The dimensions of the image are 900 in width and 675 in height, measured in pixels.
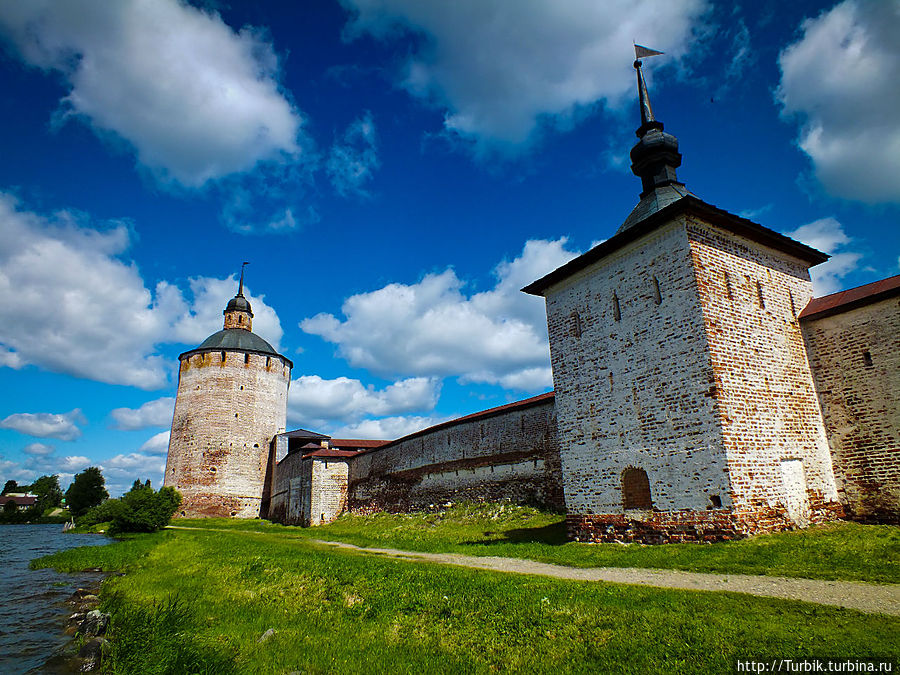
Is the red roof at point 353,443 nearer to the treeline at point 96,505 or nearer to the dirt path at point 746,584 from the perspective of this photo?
the treeline at point 96,505

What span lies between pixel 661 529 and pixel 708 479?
1493 mm

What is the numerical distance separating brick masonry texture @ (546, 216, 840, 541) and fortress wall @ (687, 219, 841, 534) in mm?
32

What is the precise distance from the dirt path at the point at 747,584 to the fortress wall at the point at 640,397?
2526 mm

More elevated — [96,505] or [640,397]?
[640,397]

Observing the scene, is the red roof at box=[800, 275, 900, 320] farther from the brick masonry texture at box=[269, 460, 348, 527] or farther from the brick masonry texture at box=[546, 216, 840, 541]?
the brick masonry texture at box=[269, 460, 348, 527]

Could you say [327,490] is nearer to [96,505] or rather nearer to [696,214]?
[696,214]

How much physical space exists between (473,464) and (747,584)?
46.3ft

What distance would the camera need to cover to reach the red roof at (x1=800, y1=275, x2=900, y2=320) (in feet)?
33.4

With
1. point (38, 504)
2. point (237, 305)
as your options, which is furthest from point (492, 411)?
point (38, 504)

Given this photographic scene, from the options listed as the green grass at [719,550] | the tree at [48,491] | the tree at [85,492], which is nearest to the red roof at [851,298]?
the green grass at [719,550]

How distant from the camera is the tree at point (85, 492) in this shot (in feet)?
188

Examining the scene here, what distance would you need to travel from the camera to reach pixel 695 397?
977cm

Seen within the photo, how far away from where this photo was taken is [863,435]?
33.7 feet

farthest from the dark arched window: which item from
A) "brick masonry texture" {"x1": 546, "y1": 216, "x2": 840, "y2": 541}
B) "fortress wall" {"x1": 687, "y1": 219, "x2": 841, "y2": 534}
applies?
"fortress wall" {"x1": 687, "y1": 219, "x2": 841, "y2": 534}
